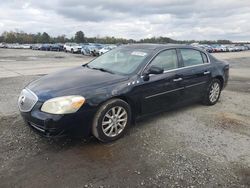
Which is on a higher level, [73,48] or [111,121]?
[73,48]

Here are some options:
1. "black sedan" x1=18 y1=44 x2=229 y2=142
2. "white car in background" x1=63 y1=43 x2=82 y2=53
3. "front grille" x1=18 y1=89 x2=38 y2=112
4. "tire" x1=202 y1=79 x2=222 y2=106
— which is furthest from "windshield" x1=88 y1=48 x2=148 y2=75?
"white car in background" x1=63 y1=43 x2=82 y2=53

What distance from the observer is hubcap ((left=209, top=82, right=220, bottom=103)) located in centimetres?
609

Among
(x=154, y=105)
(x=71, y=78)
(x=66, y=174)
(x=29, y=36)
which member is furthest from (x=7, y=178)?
(x=29, y=36)

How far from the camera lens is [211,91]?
20.0ft

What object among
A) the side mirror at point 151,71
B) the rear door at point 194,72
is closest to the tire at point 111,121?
the side mirror at point 151,71

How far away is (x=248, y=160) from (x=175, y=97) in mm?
1806

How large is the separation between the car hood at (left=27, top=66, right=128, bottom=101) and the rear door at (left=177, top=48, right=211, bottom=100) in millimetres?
1579

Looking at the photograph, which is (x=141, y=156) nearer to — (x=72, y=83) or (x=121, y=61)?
(x=72, y=83)

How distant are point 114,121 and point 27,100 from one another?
1343 mm

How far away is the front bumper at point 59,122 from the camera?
11.4ft

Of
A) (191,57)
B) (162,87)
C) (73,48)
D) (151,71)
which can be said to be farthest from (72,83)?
(73,48)

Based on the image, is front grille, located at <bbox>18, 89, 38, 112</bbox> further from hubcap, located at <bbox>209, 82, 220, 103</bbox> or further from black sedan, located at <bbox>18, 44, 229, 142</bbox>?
hubcap, located at <bbox>209, 82, 220, 103</bbox>

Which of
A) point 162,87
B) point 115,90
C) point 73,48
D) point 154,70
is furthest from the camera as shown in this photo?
point 73,48

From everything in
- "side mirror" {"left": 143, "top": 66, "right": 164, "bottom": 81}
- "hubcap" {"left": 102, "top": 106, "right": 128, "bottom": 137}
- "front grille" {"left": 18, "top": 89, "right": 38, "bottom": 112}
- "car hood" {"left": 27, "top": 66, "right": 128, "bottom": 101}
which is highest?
"side mirror" {"left": 143, "top": 66, "right": 164, "bottom": 81}
